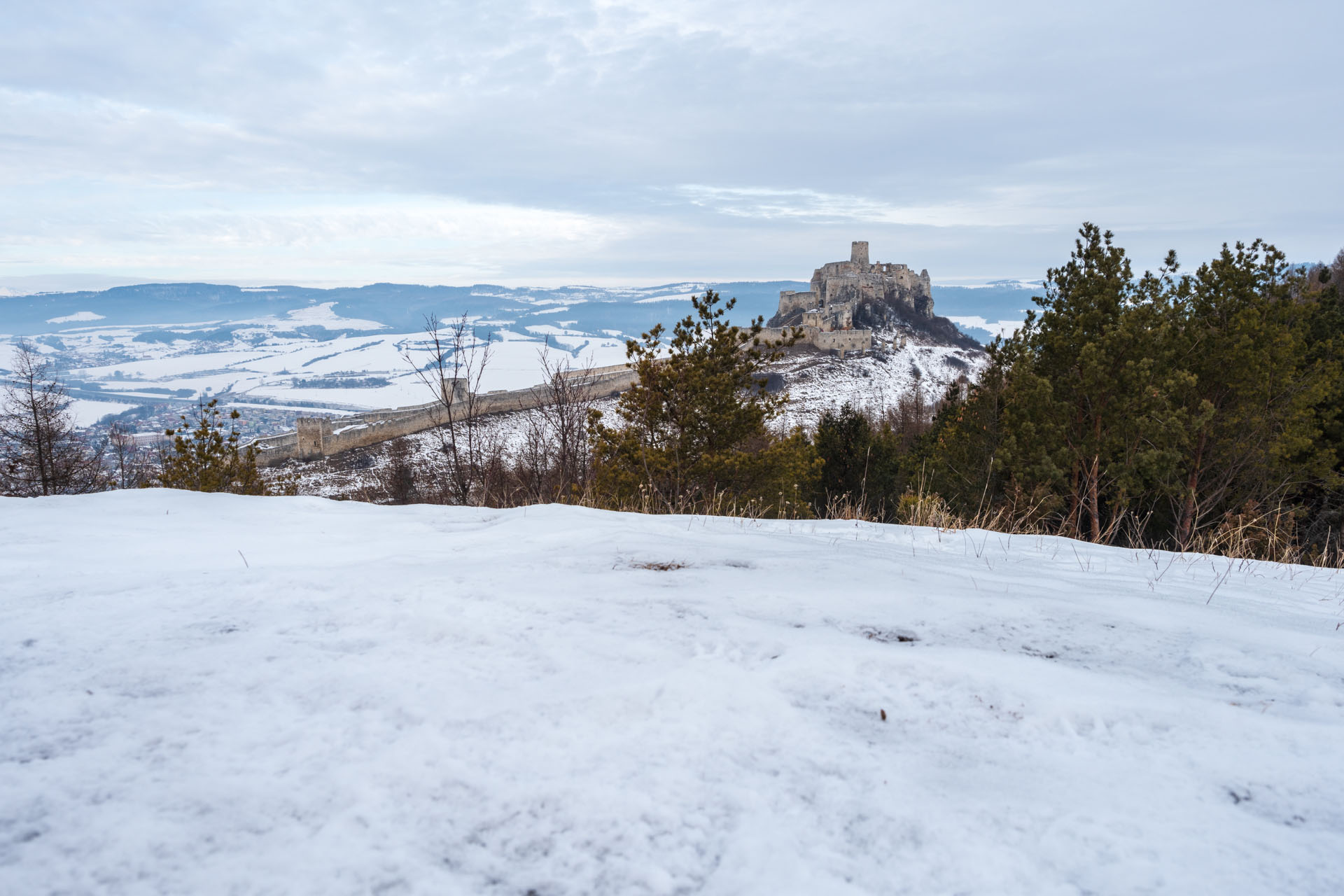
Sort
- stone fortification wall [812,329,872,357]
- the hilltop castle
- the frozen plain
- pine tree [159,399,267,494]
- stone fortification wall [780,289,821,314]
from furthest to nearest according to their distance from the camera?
1. stone fortification wall [780,289,821,314]
2. the hilltop castle
3. stone fortification wall [812,329,872,357]
4. pine tree [159,399,267,494]
5. the frozen plain

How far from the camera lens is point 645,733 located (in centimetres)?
152

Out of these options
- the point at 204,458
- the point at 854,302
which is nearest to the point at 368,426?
the point at 204,458

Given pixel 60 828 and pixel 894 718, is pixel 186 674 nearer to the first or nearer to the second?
pixel 60 828

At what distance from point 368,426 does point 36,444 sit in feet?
72.6

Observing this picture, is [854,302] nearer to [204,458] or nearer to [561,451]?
[561,451]

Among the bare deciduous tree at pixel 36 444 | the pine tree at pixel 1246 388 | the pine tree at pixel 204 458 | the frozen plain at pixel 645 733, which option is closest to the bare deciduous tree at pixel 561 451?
the pine tree at pixel 204 458

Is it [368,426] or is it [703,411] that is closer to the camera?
[703,411]

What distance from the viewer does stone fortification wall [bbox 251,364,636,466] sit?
113ft

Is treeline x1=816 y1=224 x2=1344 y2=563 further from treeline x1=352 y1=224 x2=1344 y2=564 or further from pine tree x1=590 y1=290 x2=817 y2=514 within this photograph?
pine tree x1=590 y1=290 x2=817 y2=514

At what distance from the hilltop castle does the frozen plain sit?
5902cm

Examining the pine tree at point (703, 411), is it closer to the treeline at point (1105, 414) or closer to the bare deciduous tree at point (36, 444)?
the treeline at point (1105, 414)

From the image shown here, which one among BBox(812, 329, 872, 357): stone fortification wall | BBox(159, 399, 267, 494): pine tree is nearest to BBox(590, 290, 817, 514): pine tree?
BBox(159, 399, 267, 494): pine tree

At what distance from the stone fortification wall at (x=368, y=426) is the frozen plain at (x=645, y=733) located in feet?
95.0

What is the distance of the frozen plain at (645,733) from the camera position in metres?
1.12
